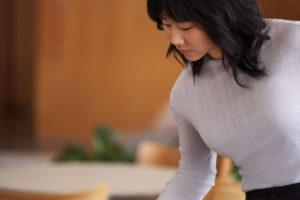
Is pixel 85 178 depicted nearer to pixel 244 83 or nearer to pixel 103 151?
pixel 103 151

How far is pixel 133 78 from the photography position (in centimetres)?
951

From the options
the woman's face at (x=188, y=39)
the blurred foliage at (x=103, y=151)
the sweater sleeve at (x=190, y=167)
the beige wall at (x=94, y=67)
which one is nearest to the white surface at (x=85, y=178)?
the blurred foliage at (x=103, y=151)

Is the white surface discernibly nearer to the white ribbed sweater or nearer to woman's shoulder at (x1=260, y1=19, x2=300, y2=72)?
the white ribbed sweater

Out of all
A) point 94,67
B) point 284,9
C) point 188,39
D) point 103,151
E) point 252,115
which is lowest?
point 103,151

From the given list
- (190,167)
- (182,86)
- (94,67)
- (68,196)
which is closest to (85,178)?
(68,196)

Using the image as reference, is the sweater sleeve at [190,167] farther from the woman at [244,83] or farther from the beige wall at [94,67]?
the beige wall at [94,67]

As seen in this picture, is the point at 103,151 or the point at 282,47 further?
the point at 103,151

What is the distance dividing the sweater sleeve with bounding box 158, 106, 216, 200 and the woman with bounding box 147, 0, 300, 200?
7 centimetres

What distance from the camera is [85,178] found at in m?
3.69

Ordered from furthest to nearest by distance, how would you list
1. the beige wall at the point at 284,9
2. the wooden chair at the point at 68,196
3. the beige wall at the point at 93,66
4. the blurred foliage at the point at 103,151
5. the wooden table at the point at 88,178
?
the beige wall at the point at 93,66 < the blurred foliage at the point at 103,151 < the wooden table at the point at 88,178 < the wooden chair at the point at 68,196 < the beige wall at the point at 284,9

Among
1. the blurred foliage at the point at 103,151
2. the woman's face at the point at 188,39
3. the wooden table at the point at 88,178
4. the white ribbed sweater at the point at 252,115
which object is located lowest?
the blurred foliage at the point at 103,151

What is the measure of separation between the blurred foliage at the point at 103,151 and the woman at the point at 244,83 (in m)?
3.86

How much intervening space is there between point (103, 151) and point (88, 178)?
5.81ft

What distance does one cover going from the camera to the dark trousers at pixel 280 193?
4.88 feet
